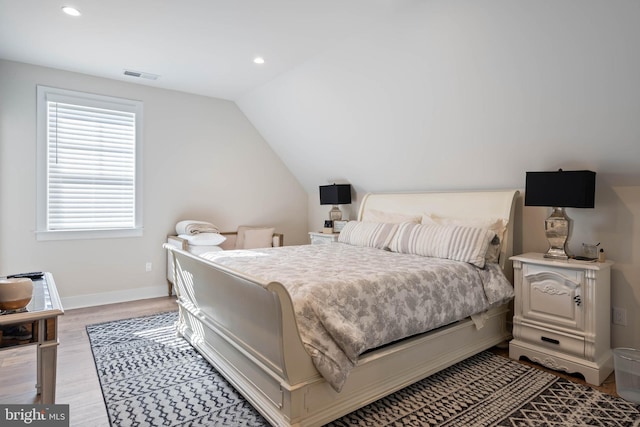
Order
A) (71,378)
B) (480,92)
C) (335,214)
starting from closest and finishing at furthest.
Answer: (71,378)
(480,92)
(335,214)

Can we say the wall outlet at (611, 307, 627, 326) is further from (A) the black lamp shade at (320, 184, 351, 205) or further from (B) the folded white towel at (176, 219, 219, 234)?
(B) the folded white towel at (176, 219, 219, 234)

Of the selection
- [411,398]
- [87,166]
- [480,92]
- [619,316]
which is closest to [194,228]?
[87,166]

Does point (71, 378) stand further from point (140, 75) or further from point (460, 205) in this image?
point (460, 205)

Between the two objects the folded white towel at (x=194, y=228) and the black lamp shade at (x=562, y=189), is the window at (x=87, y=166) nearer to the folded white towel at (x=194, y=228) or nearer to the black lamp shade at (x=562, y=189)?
the folded white towel at (x=194, y=228)

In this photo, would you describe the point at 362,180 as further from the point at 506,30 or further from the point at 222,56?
the point at 506,30

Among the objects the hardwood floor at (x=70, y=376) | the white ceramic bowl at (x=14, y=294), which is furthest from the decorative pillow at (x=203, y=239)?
the white ceramic bowl at (x=14, y=294)

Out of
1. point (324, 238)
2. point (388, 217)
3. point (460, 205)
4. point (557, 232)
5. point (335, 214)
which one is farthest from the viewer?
point (335, 214)

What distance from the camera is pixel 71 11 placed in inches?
107

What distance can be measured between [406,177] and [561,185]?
1749mm

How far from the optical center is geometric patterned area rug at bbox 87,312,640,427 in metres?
2.00

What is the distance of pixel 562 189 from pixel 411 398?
5.99ft

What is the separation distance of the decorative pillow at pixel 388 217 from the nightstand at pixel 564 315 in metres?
1.14

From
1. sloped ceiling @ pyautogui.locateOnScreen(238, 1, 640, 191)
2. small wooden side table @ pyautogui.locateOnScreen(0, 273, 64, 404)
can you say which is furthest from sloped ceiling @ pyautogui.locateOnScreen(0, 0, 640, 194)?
small wooden side table @ pyautogui.locateOnScreen(0, 273, 64, 404)

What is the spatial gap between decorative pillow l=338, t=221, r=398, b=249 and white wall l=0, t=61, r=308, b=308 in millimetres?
1866
